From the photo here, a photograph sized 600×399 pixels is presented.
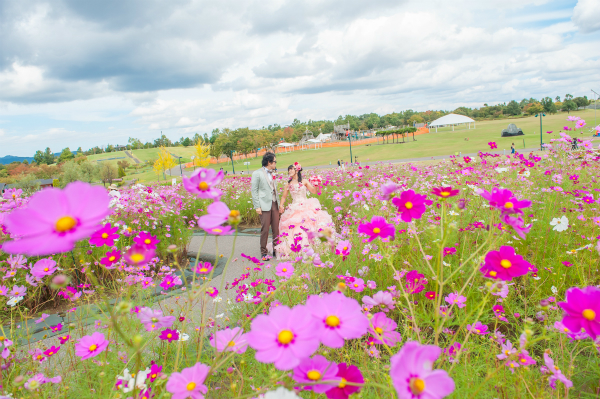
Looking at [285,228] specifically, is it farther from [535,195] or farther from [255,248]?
[535,195]

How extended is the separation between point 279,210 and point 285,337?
471cm

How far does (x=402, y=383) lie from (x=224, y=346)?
53 cm

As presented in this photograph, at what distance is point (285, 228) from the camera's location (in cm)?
522

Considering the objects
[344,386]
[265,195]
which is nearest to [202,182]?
[344,386]

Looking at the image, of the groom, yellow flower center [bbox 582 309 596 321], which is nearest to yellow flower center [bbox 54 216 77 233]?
yellow flower center [bbox 582 309 596 321]

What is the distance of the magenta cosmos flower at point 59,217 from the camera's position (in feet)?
1.50

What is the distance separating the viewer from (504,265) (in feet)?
3.04

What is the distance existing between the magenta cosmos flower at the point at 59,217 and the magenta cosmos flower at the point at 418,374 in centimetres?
52

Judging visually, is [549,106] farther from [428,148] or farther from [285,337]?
[285,337]

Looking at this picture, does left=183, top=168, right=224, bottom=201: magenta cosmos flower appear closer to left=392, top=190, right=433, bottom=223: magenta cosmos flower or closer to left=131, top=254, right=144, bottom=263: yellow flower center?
left=131, top=254, right=144, bottom=263: yellow flower center

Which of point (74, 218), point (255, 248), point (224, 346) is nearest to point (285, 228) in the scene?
point (255, 248)

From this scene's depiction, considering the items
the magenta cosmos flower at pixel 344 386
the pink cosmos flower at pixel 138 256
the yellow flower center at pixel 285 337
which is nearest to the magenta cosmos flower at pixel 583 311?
the magenta cosmos flower at pixel 344 386

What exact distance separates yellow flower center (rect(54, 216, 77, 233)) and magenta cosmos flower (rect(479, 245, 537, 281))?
98cm

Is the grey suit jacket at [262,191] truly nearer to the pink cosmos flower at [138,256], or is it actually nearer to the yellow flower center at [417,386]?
the pink cosmos flower at [138,256]
